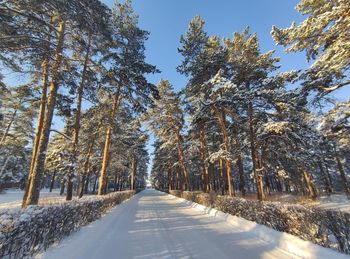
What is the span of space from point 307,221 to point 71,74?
1098 centimetres

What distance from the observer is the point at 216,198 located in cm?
1396

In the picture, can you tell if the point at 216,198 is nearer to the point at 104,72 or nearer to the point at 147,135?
the point at 104,72

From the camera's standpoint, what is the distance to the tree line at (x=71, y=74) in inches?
310

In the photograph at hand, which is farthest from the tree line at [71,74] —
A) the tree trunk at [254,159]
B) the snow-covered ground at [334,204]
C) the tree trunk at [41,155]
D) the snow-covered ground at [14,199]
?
the snow-covered ground at [334,204]

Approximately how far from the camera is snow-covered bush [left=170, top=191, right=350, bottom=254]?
4809mm

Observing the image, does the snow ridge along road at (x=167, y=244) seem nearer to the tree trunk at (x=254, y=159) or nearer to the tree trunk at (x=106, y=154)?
the tree trunk at (x=254, y=159)

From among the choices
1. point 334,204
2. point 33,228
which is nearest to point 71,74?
point 33,228

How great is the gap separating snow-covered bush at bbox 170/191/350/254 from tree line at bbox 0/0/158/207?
934cm

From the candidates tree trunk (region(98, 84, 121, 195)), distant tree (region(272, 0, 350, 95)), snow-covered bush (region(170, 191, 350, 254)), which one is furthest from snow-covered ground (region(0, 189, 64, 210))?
distant tree (region(272, 0, 350, 95))

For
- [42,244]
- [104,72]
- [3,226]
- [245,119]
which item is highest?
[104,72]

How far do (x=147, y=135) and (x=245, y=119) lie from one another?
1696 cm

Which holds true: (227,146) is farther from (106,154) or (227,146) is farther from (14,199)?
(14,199)

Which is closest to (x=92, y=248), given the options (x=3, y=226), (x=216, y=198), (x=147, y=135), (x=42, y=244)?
(x=42, y=244)

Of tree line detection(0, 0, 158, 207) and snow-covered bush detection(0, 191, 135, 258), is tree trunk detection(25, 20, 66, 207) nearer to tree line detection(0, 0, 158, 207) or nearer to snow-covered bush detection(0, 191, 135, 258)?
tree line detection(0, 0, 158, 207)
